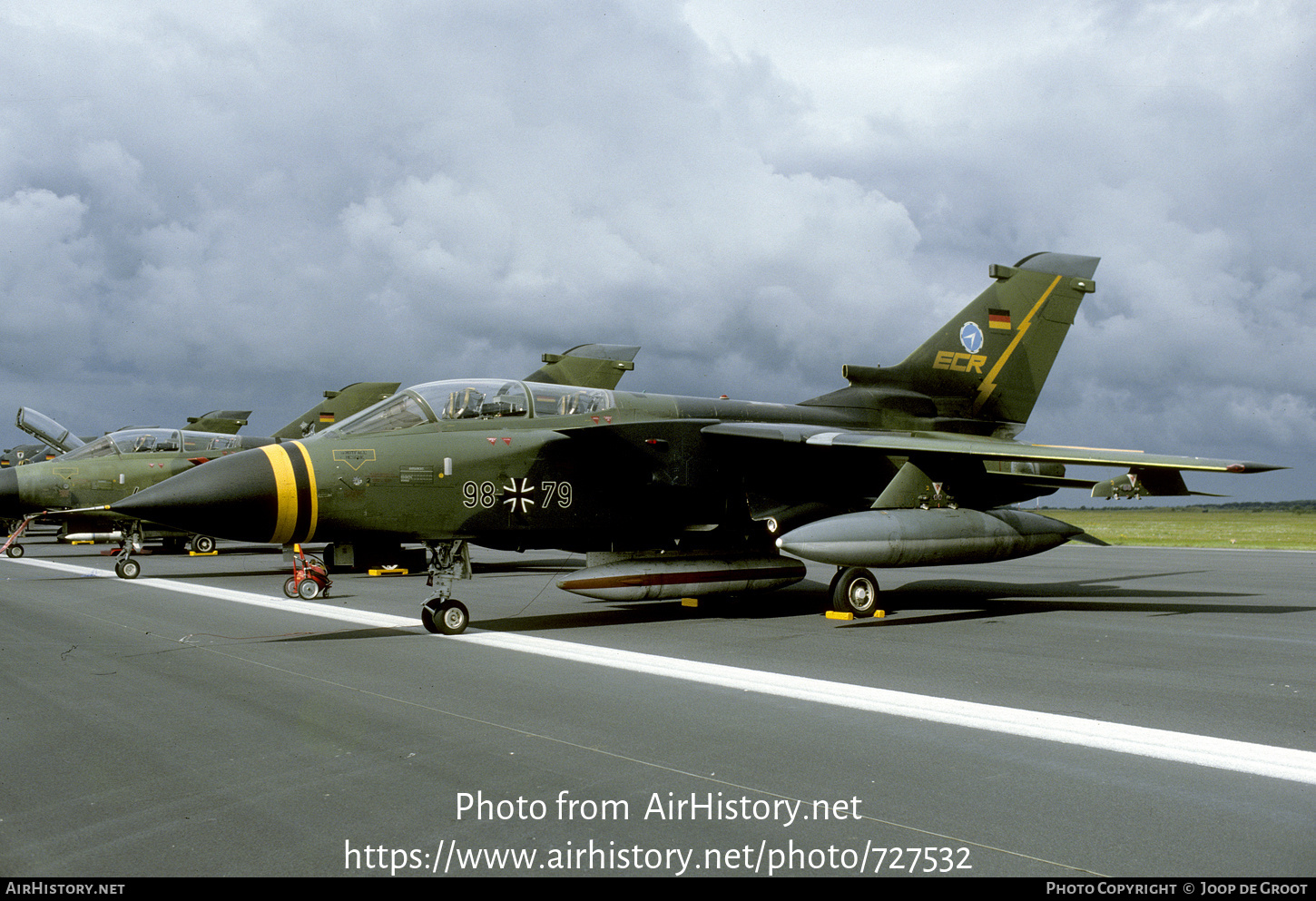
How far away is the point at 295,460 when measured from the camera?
871 cm

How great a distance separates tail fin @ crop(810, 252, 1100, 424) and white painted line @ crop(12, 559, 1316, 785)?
741cm

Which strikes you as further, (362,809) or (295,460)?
(295,460)

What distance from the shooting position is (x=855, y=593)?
11.2 m

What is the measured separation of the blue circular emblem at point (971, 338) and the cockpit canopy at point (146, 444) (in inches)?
700

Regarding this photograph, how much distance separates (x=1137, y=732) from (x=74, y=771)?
18.9 ft

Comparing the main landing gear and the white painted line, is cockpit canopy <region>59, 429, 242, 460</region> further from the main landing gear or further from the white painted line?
the white painted line

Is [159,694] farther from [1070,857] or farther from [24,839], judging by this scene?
[1070,857]

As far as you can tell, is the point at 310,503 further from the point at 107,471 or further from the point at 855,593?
the point at 107,471

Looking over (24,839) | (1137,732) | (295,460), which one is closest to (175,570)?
(295,460)

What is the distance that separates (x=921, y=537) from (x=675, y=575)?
2.96 meters

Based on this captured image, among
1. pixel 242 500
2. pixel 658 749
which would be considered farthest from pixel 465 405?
pixel 658 749

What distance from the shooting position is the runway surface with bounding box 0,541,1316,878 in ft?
11.5

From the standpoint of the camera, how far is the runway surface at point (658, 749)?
351 centimetres

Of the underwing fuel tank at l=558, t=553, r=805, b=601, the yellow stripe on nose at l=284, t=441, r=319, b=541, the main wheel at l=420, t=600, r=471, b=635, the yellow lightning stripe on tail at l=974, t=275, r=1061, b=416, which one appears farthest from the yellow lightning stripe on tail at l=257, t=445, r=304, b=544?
the yellow lightning stripe on tail at l=974, t=275, r=1061, b=416
